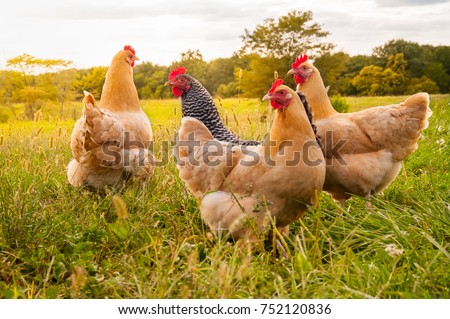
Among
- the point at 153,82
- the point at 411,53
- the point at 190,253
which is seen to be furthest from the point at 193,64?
the point at 411,53

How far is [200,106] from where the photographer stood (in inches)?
167

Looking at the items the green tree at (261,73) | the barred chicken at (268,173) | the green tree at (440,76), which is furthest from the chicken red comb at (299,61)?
the green tree at (261,73)

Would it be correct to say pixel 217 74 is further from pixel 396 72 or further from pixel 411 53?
pixel 411 53

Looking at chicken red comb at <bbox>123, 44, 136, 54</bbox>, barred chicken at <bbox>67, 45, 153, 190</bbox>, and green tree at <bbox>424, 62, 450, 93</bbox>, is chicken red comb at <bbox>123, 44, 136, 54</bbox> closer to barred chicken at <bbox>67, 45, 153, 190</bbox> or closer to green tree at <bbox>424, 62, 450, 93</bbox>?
barred chicken at <bbox>67, 45, 153, 190</bbox>

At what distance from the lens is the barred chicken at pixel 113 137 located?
429 centimetres

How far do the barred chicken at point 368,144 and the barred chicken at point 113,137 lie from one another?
188cm

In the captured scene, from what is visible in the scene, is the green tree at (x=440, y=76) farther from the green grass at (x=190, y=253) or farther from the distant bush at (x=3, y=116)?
the distant bush at (x=3, y=116)

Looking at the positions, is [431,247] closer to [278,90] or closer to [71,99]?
[278,90]

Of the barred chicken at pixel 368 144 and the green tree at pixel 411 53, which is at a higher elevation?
the green tree at pixel 411 53

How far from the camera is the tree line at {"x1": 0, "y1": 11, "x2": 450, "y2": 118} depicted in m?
11.5

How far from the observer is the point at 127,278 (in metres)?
2.83

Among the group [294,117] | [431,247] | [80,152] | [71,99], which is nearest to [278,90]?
[294,117]

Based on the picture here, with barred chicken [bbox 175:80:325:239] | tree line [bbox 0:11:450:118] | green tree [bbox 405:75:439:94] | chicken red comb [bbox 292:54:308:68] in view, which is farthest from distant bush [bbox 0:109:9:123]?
green tree [bbox 405:75:439:94]

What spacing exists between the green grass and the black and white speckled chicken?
2.43ft
